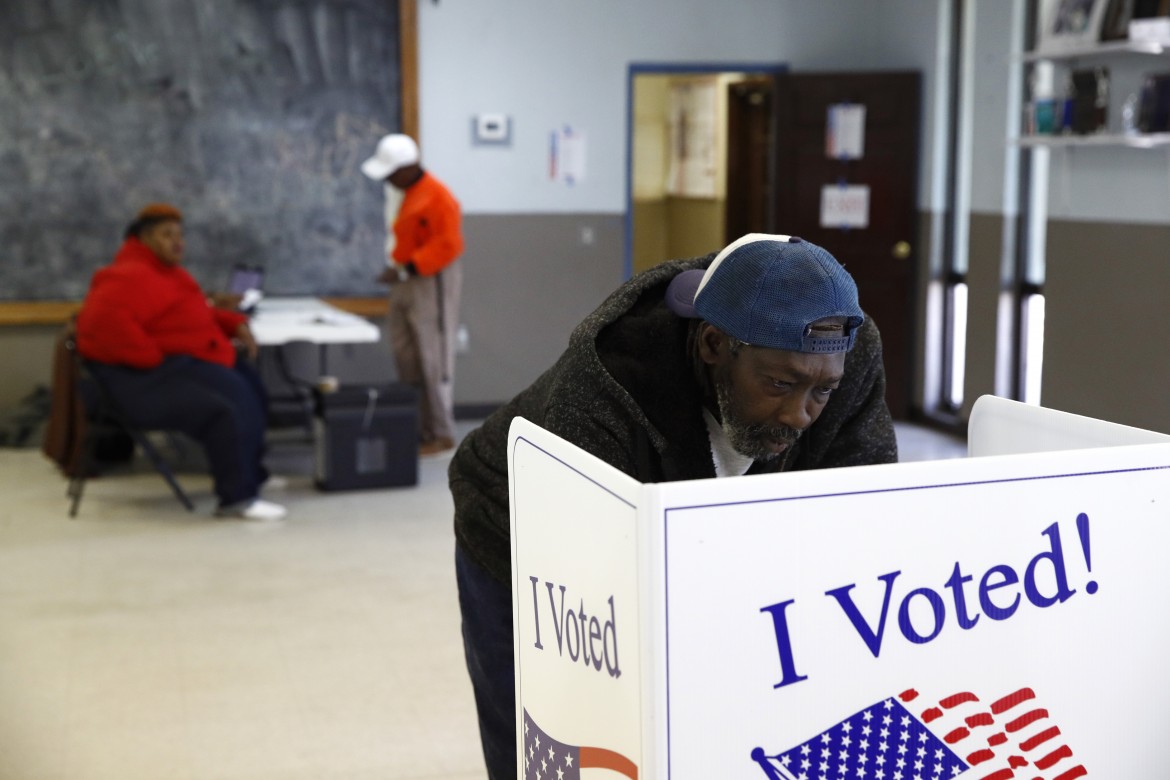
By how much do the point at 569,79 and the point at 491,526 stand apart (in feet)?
19.2

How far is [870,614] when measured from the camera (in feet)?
3.59

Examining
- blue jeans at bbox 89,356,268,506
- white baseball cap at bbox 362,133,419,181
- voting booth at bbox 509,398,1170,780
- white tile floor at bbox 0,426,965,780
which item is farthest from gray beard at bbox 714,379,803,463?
white baseball cap at bbox 362,133,419,181

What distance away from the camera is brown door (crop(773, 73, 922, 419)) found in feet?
23.4

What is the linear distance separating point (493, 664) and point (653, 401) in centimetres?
47

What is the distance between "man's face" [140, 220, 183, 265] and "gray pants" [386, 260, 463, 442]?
1.31 meters

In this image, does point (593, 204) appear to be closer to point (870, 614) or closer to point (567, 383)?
→ point (567, 383)

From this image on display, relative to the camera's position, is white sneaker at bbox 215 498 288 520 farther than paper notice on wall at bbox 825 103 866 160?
No

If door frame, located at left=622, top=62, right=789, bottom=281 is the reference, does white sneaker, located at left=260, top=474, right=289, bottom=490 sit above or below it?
below

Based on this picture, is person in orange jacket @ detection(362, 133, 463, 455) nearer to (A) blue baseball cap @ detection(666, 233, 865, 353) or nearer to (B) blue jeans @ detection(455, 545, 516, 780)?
(B) blue jeans @ detection(455, 545, 516, 780)

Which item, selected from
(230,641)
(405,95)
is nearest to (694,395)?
(230,641)

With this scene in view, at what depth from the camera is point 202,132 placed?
22.5 ft

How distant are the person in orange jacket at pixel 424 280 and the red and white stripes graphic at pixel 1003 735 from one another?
17.0ft

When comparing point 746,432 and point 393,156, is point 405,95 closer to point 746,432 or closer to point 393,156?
point 393,156

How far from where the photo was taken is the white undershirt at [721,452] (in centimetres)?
158
